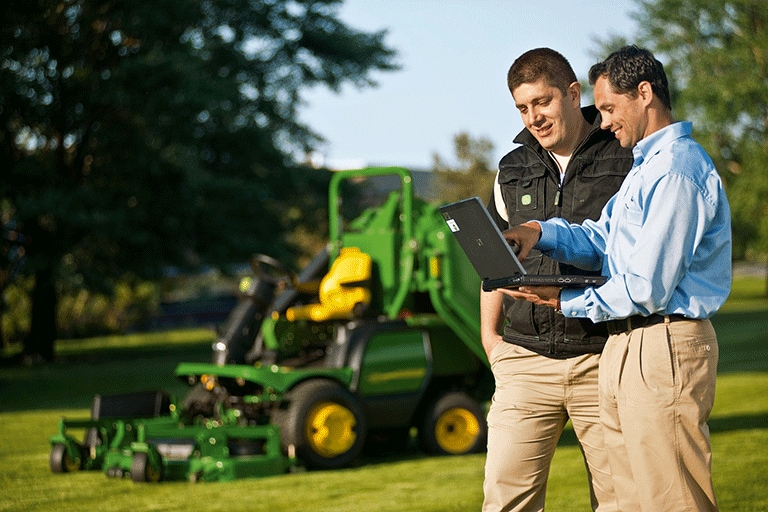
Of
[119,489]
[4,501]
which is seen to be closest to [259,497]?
[119,489]

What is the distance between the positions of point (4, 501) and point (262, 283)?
2481mm

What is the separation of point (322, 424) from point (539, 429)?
13.7ft

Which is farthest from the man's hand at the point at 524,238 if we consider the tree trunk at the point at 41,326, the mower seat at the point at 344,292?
the tree trunk at the point at 41,326

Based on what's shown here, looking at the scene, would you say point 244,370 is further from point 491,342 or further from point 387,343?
point 491,342

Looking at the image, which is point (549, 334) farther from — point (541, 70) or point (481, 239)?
point (541, 70)

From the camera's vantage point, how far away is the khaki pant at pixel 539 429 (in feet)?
12.6

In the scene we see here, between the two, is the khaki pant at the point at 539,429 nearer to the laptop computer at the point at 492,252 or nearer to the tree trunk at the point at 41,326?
the laptop computer at the point at 492,252

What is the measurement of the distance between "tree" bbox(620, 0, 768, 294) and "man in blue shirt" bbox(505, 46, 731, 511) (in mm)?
34314

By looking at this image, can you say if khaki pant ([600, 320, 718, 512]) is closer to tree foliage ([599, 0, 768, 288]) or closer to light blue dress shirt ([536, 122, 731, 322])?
light blue dress shirt ([536, 122, 731, 322])

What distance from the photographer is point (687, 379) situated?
3.11 meters

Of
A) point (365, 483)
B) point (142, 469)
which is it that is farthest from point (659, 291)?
point (142, 469)

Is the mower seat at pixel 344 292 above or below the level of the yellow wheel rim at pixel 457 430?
above

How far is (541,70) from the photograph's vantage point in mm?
3846

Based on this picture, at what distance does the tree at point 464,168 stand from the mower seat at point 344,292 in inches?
1704
